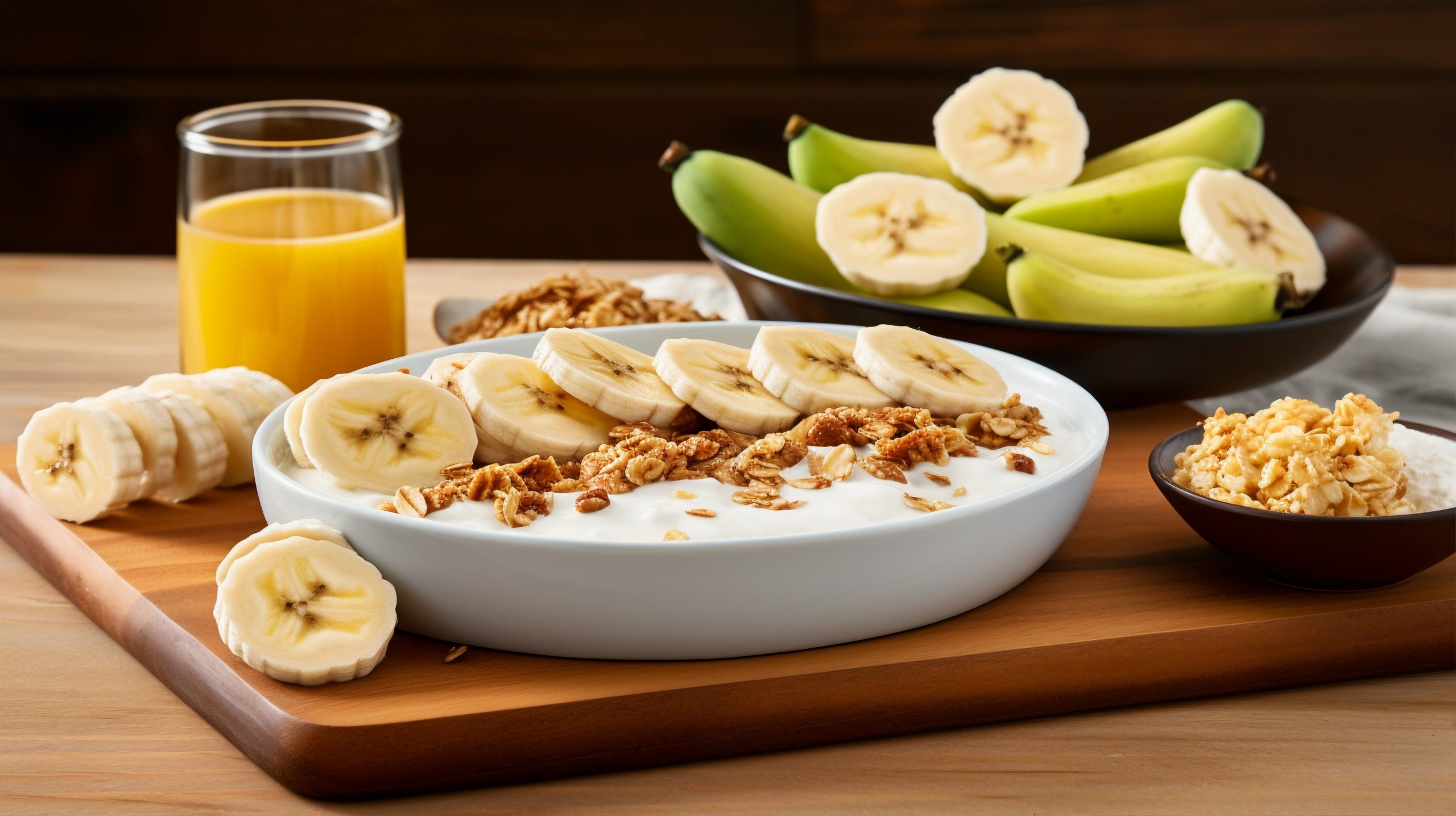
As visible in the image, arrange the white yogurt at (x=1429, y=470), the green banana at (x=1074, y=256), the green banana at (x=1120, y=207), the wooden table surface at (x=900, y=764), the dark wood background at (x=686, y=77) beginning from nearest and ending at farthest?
the wooden table surface at (x=900, y=764)
the white yogurt at (x=1429, y=470)
the green banana at (x=1074, y=256)
the green banana at (x=1120, y=207)
the dark wood background at (x=686, y=77)

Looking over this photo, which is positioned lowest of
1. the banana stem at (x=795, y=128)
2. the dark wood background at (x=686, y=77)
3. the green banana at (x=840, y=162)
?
the dark wood background at (x=686, y=77)

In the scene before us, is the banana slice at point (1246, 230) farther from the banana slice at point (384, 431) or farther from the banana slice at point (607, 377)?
the banana slice at point (384, 431)

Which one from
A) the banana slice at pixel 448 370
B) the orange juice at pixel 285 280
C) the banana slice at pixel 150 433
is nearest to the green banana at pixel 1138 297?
the banana slice at pixel 448 370

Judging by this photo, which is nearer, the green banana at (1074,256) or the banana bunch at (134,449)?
the banana bunch at (134,449)

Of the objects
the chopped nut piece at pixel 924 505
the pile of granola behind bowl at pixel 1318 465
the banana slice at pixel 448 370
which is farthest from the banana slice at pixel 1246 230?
the banana slice at pixel 448 370

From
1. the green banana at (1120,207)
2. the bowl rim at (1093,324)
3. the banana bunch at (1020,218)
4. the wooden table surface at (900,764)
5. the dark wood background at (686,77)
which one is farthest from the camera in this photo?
the dark wood background at (686,77)

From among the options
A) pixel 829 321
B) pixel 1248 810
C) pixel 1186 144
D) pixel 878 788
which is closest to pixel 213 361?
pixel 829 321

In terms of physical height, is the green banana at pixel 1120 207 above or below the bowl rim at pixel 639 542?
above
